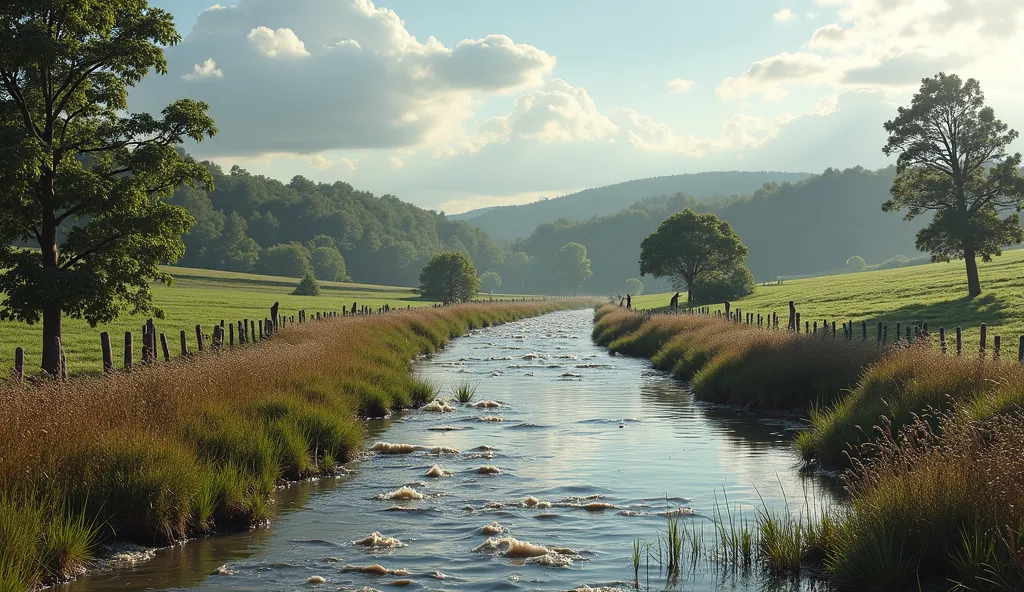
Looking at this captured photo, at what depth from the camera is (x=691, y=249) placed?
82.8 meters

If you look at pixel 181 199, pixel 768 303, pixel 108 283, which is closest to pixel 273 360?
pixel 108 283

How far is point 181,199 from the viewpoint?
17438cm

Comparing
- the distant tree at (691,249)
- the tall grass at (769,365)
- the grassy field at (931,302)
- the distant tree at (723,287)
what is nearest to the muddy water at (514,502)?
the tall grass at (769,365)

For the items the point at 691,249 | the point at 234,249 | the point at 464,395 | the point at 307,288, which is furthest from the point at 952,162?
the point at 234,249

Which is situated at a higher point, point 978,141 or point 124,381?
point 978,141

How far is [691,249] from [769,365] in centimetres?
5969

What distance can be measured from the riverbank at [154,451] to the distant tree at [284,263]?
151948mm

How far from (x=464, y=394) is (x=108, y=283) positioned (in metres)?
10.1

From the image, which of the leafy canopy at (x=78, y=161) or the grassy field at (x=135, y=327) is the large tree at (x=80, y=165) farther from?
the grassy field at (x=135, y=327)

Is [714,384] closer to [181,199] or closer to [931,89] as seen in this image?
[931,89]

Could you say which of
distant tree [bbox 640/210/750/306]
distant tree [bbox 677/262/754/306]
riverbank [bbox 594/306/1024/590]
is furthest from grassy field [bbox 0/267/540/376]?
distant tree [bbox 677/262/754/306]

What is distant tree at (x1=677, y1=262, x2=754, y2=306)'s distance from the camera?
3302 inches

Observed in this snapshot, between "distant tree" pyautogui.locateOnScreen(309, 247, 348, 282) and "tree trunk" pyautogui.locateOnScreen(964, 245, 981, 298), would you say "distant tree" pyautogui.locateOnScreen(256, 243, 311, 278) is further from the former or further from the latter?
"tree trunk" pyautogui.locateOnScreen(964, 245, 981, 298)

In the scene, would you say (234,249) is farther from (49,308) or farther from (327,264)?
(49,308)
